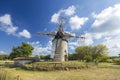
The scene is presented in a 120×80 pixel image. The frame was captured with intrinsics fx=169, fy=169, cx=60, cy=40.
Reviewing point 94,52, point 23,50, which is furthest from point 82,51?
point 23,50

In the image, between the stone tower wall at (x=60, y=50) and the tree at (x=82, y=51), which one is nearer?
the stone tower wall at (x=60, y=50)

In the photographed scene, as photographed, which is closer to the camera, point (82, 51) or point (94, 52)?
point (94, 52)

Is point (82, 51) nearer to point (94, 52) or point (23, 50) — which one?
point (94, 52)

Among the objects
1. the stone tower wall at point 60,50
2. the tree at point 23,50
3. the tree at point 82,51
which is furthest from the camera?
the tree at point 23,50

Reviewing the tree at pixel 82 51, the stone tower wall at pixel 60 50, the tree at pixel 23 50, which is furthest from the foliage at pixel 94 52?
the stone tower wall at pixel 60 50

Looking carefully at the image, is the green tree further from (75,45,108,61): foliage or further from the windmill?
the windmill

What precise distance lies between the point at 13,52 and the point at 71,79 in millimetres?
45045

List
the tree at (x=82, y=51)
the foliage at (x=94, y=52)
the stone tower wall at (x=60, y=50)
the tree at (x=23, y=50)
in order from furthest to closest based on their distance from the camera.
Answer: the tree at (x=23, y=50)
the tree at (x=82, y=51)
the foliage at (x=94, y=52)
the stone tower wall at (x=60, y=50)

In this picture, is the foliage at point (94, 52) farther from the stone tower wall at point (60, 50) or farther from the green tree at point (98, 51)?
the stone tower wall at point (60, 50)

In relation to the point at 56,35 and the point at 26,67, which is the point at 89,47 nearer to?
the point at 56,35

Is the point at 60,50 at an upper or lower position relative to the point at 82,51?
lower

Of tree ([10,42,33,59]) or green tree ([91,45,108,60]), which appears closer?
green tree ([91,45,108,60])

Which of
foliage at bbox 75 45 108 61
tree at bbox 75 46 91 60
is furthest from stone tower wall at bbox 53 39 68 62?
tree at bbox 75 46 91 60

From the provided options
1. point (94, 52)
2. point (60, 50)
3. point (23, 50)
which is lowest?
point (60, 50)
